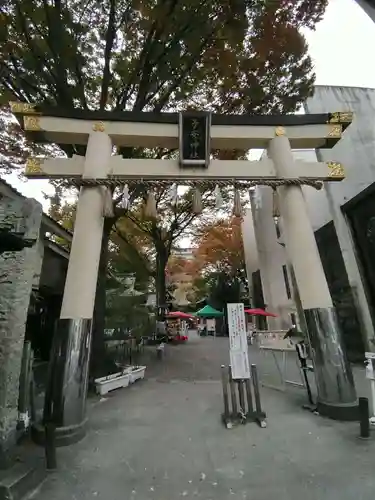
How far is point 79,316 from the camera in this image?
19.1 ft

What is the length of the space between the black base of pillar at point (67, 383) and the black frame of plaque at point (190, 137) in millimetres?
4212

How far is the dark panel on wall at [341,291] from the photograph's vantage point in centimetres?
1139

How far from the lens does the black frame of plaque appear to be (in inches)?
281

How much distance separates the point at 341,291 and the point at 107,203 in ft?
32.2

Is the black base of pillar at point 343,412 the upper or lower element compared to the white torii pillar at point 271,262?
lower

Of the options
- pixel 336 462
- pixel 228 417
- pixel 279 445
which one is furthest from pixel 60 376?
pixel 336 462

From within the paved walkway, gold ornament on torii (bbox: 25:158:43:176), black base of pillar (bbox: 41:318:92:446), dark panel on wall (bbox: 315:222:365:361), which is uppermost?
gold ornament on torii (bbox: 25:158:43:176)

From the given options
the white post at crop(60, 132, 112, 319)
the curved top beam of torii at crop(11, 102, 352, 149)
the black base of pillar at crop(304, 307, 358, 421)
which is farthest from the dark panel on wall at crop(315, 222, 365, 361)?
the white post at crop(60, 132, 112, 319)

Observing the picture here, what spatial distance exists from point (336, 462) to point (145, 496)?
8.27 feet

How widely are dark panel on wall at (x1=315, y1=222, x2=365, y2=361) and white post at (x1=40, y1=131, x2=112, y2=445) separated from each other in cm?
898

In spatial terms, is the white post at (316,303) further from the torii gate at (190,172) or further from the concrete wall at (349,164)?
the concrete wall at (349,164)

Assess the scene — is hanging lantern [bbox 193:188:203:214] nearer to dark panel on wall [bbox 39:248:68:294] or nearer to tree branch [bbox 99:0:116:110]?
tree branch [bbox 99:0:116:110]

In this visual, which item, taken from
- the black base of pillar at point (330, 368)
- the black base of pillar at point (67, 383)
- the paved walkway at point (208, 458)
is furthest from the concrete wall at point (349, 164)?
the black base of pillar at point (67, 383)

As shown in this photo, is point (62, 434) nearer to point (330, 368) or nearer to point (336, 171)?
point (330, 368)
